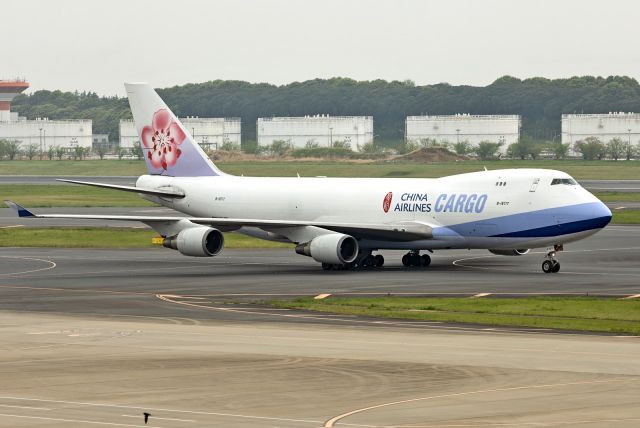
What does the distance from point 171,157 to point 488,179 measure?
20066mm

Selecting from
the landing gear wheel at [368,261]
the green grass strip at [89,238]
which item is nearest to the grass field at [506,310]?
the landing gear wheel at [368,261]

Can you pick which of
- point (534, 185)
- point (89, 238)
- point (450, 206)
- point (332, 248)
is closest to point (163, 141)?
point (89, 238)

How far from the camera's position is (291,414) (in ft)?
88.2

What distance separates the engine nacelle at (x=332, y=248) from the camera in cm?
6550

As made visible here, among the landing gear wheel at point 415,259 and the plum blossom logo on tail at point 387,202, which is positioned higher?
the plum blossom logo on tail at point 387,202

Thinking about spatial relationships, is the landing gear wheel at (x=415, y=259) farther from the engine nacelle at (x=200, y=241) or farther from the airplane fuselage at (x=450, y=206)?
the engine nacelle at (x=200, y=241)

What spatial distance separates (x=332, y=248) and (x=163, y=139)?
1649 cm

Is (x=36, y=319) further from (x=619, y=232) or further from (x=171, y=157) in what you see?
(x=619, y=232)

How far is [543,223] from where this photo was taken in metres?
63.8

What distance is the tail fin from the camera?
77.4 m

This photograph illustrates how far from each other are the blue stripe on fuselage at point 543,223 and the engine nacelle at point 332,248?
513cm

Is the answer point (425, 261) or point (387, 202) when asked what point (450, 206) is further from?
point (425, 261)

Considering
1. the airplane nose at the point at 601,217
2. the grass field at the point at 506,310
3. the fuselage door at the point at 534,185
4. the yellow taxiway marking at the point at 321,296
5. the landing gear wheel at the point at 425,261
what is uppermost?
the fuselage door at the point at 534,185

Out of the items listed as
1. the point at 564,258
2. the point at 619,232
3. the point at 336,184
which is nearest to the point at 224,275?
the point at 336,184
